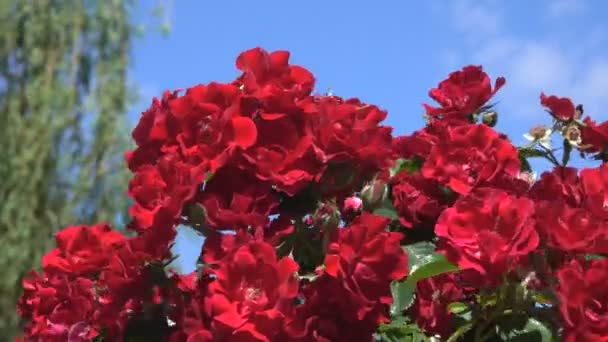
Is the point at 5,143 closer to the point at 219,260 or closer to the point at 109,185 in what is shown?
the point at 109,185

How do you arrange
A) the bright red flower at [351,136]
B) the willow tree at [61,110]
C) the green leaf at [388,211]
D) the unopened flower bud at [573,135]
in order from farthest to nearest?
the willow tree at [61,110] → the unopened flower bud at [573,135] → the green leaf at [388,211] → the bright red flower at [351,136]

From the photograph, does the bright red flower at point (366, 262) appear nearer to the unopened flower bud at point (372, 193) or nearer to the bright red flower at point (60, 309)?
the unopened flower bud at point (372, 193)

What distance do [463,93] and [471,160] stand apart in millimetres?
288

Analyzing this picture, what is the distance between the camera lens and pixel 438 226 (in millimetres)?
1143

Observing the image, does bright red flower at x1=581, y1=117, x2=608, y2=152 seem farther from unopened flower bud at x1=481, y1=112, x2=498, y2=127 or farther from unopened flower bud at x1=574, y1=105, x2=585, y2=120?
unopened flower bud at x1=481, y1=112, x2=498, y2=127

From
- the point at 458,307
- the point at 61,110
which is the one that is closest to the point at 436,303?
the point at 458,307

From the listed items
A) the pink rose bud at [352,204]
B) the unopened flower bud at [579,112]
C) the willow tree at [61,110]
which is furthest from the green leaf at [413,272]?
the willow tree at [61,110]

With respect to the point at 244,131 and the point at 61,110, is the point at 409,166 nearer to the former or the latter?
the point at 244,131

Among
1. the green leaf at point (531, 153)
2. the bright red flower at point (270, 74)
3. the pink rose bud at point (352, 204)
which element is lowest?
the pink rose bud at point (352, 204)

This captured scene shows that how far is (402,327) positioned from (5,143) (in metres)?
9.02

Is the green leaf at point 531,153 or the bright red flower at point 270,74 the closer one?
the bright red flower at point 270,74

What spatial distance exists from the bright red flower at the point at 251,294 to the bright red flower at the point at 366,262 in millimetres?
54

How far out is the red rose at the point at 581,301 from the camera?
108 centimetres

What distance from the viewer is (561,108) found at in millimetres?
1540
